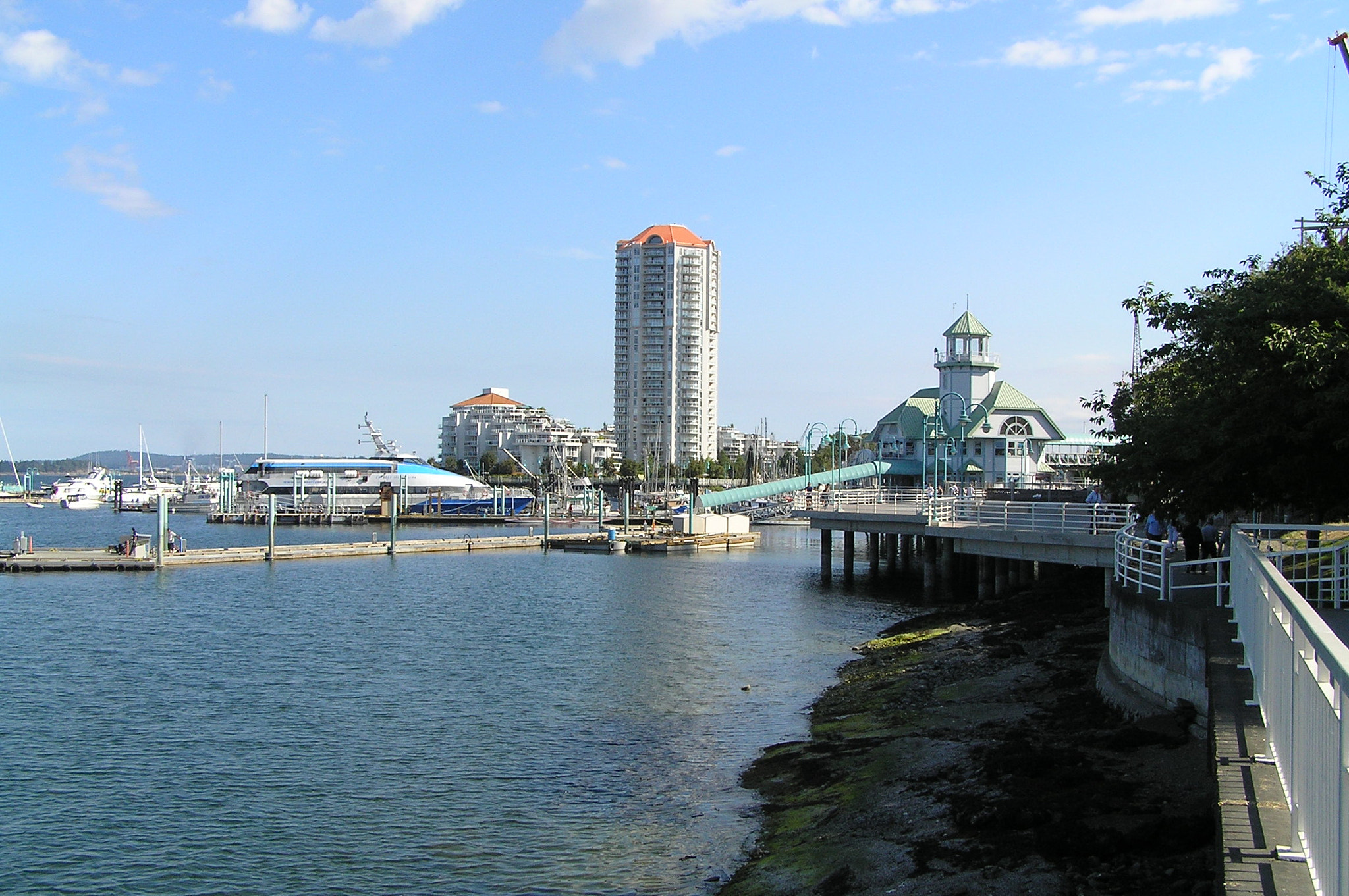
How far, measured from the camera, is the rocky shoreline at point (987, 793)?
42.7 ft

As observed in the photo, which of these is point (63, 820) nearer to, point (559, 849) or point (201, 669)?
point (559, 849)

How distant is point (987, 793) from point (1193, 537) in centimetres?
1010

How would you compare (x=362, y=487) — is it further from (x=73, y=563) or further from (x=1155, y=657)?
(x=1155, y=657)

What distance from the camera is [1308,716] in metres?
6.61

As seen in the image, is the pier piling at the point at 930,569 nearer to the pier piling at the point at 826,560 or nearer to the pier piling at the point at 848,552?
the pier piling at the point at 826,560

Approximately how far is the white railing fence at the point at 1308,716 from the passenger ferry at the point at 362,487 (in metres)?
141

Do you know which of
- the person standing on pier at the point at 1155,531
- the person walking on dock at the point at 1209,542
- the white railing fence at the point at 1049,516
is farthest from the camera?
the white railing fence at the point at 1049,516

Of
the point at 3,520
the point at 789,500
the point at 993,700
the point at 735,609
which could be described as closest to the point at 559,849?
the point at 993,700

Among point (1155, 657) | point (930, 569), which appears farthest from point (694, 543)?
point (1155, 657)

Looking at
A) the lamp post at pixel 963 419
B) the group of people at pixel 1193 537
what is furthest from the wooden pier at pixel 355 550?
the group of people at pixel 1193 537

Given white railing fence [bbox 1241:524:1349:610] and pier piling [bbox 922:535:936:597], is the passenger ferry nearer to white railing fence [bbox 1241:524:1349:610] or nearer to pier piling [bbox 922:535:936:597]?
pier piling [bbox 922:535:936:597]

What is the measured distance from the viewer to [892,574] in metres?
65.5

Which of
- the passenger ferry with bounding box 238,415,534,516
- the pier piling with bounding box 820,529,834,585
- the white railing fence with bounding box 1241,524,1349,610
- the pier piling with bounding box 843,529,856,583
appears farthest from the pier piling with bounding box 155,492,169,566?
the passenger ferry with bounding box 238,415,534,516

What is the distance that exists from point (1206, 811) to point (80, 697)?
1112 inches
